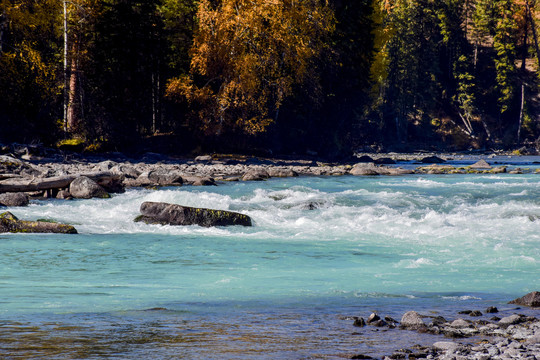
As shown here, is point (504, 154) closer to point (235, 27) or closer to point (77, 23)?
point (235, 27)

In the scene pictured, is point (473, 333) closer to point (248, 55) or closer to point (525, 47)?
point (248, 55)

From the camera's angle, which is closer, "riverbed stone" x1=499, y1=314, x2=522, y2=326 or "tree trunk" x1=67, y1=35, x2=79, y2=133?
"riverbed stone" x1=499, y1=314, x2=522, y2=326

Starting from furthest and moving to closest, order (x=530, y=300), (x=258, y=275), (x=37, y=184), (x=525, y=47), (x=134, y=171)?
(x=525, y=47), (x=134, y=171), (x=37, y=184), (x=258, y=275), (x=530, y=300)

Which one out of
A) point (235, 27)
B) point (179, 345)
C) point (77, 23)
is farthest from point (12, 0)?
point (179, 345)

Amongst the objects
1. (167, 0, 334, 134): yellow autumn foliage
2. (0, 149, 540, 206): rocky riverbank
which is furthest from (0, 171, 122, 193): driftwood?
(167, 0, 334, 134): yellow autumn foliage

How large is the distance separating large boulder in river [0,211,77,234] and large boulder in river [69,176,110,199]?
5.74 m

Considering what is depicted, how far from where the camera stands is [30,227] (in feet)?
40.7

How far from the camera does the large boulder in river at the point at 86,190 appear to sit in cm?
1831

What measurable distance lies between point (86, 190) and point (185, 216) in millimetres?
5906

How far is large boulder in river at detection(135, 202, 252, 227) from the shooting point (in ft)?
45.2

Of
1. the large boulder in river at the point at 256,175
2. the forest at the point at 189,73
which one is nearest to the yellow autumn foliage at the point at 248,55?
the forest at the point at 189,73

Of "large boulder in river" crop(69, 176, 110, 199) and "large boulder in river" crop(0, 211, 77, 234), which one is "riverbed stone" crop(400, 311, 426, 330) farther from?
"large boulder in river" crop(69, 176, 110, 199)

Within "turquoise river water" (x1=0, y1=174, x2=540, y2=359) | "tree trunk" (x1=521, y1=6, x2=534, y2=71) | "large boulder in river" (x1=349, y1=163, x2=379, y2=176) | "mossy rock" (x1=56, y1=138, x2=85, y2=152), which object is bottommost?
"turquoise river water" (x1=0, y1=174, x2=540, y2=359)

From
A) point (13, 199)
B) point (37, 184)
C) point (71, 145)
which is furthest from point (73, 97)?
point (13, 199)
